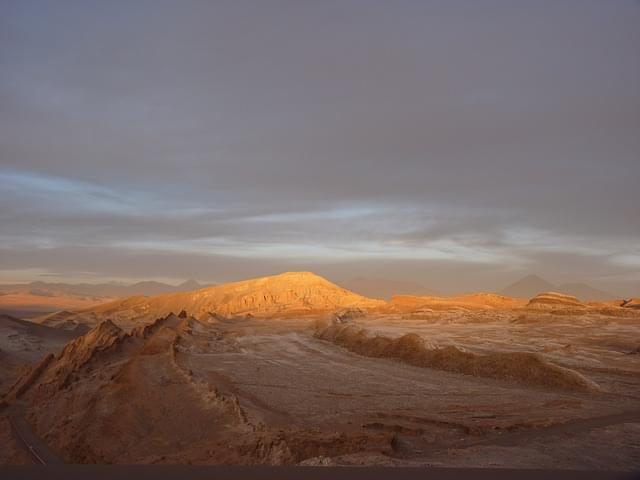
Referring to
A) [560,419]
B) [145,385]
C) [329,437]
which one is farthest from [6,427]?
[560,419]

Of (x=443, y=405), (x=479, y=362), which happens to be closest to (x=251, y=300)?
(x=479, y=362)

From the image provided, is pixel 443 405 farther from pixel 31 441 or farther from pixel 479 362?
pixel 31 441

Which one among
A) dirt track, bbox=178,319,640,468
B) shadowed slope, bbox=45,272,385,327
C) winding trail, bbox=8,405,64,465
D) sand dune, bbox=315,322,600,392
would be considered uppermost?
shadowed slope, bbox=45,272,385,327

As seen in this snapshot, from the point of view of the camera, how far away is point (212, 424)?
11.3 m

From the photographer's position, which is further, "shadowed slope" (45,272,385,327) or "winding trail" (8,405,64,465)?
"shadowed slope" (45,272,385,327)

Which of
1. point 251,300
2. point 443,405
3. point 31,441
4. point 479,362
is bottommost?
point 31,441

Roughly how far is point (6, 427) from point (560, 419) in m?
14.4

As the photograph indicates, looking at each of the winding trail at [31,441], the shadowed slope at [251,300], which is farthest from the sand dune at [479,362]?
the shadowed slope at [251,300]

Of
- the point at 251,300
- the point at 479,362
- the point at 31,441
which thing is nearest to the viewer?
the point at 31,441

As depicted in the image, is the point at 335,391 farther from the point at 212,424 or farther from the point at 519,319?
the point at 519,319

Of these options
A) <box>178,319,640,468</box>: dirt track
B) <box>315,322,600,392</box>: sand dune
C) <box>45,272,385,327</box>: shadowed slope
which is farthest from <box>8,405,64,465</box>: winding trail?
<box>45,272,385,327</box>: shadowed slope

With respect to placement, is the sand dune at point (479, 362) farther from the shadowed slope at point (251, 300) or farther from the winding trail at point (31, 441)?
the shadowed slope at point (251, 300)

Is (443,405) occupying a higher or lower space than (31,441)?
higher

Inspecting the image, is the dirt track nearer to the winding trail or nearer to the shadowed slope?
the winding trail
